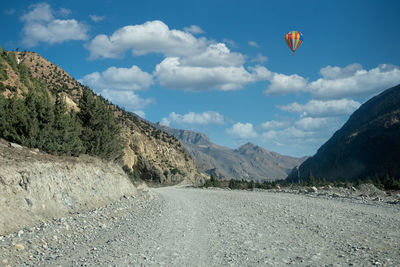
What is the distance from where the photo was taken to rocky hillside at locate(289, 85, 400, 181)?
124688 mm

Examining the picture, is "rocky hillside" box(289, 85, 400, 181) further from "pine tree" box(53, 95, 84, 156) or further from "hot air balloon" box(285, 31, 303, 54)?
"pine tree" box(53, 95, 84, 156)

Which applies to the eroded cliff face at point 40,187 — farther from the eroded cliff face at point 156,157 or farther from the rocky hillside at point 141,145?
Answer: the eroded cliff face at point 156,157

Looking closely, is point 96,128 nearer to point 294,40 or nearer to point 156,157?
point 294,40

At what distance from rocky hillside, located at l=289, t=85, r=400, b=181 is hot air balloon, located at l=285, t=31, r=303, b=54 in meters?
87.8

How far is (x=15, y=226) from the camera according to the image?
10.2 metres

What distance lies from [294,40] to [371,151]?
114 metres

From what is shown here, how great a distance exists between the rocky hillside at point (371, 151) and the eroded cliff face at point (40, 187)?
121421mm

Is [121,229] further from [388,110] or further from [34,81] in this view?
[388,110]

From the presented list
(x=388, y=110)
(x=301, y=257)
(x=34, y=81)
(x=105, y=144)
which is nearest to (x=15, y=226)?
(x=301, y=257)

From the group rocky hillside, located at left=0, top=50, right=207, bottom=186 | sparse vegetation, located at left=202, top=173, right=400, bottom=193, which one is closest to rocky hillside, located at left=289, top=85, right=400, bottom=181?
rocky hillside, located at left=0, top=50, right=207, bottom=186

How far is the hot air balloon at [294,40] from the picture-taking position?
48.9 m

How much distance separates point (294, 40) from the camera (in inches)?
1930

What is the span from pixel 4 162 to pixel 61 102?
10.4 m

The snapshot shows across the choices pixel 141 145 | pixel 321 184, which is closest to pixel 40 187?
pixel 321 184
